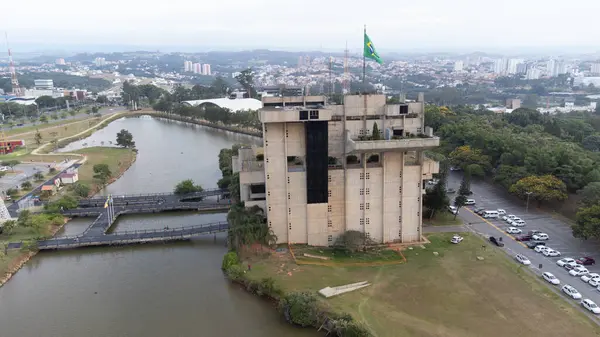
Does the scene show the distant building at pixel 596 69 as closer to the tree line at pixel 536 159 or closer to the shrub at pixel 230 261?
the tree line at pixel 536 159

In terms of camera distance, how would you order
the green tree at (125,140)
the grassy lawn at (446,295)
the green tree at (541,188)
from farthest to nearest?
the green tree at (125,140)
the green tree at (541,188)
the grassy lawn at (446,295)

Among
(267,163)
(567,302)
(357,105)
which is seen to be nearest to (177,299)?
(267,163)

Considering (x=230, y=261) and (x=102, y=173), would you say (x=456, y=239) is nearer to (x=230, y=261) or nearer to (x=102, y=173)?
(x=230, y=261)

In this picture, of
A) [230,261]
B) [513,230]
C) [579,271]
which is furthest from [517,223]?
[230,261]

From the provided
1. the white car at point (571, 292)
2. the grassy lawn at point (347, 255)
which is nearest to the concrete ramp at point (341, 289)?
the grassy lawn at point (347, 255)

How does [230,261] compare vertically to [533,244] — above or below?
above
